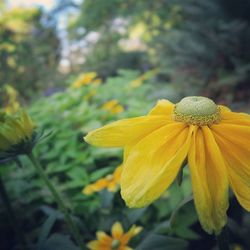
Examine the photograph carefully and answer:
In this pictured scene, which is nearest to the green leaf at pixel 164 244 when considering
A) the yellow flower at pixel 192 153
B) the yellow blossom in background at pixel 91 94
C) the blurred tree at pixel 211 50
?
the yellow flower at pixel 192 153

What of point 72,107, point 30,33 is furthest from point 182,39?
point 30,33

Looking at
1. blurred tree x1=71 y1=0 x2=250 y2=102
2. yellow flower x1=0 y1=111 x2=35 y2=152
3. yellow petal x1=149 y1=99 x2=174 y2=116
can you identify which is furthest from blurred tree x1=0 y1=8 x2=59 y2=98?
yellow petal x1=149 y1=99 x2=174 y2=116

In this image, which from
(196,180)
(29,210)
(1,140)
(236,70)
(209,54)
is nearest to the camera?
(196,180)

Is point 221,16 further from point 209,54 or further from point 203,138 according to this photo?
point 203,138

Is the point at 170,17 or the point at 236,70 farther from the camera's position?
the point at 170,17

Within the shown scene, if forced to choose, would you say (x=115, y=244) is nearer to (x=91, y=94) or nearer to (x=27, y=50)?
(x=91, y=94)

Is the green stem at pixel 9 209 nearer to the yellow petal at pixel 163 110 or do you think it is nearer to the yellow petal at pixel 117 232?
the yellow petal at pixel 117 232

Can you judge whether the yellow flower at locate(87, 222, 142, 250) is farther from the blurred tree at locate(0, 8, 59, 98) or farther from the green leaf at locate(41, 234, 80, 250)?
the blurred tree at locate(0, 8, 59, 98)
